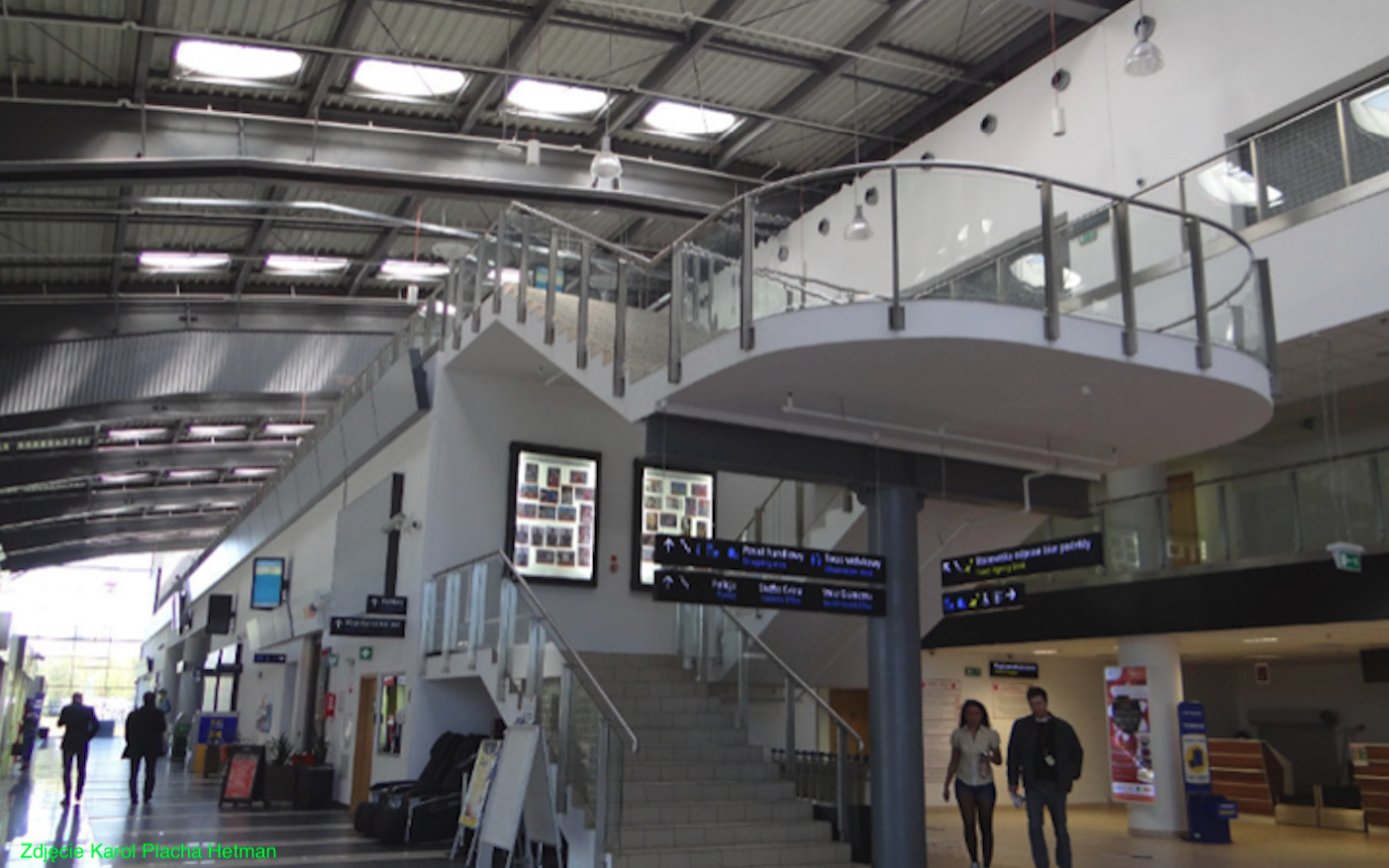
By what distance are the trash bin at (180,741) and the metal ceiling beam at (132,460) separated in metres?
7.59

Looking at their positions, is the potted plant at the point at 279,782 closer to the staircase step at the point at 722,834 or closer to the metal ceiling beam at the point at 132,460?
the staircase step at the point at 722,834

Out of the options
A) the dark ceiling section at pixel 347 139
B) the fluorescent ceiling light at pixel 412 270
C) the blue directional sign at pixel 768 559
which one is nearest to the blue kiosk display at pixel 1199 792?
the blue directional sign at pixel 768 559

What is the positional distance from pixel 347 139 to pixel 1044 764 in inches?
467

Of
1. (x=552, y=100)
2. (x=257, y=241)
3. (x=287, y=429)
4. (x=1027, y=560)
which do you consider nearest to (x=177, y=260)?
(x=257, y=241)

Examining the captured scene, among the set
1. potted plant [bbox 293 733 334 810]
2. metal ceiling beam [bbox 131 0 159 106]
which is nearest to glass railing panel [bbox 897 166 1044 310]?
metal ceiling beam [bbox 131 0 159 106]

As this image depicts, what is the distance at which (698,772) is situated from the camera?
10680 mm

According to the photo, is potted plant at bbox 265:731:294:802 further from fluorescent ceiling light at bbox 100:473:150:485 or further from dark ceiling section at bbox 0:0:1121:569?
fluorescent ceiling light at bbox 100:473:150:485

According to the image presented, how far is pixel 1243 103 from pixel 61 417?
61.6 feet

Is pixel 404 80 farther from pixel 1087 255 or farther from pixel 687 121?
pixel 1087 255

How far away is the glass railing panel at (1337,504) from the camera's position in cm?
1251

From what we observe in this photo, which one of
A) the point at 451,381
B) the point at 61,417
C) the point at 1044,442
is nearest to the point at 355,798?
the point at 451,381

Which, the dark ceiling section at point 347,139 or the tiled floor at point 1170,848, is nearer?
the tiled floor at point 1170,848

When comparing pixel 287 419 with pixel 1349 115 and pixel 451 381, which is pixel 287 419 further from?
pixel 1349 115

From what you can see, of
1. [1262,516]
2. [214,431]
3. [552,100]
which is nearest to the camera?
[1262,516]
